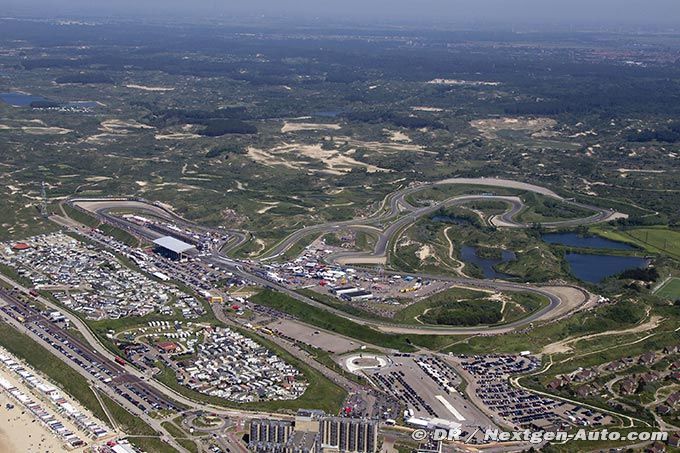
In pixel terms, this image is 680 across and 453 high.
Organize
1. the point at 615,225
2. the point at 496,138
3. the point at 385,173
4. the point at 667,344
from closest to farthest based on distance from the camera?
the point at 667,344
the point at 615,225
the point at 385,173
the point at 496,138

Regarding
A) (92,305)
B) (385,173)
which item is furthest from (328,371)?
(385,173)

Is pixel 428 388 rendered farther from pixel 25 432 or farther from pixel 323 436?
pixel 25 432

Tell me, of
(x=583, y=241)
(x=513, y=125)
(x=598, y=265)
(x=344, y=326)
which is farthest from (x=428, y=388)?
(x=513, y=125)

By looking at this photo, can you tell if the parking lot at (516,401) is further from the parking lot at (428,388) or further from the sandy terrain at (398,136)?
the sandy terrain at (398,136)

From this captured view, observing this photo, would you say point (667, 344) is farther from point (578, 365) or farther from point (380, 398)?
point (380, 398)

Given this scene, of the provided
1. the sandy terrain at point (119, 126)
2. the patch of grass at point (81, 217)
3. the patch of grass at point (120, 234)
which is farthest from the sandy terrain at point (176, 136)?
the patch of grass at point (120, 234)
